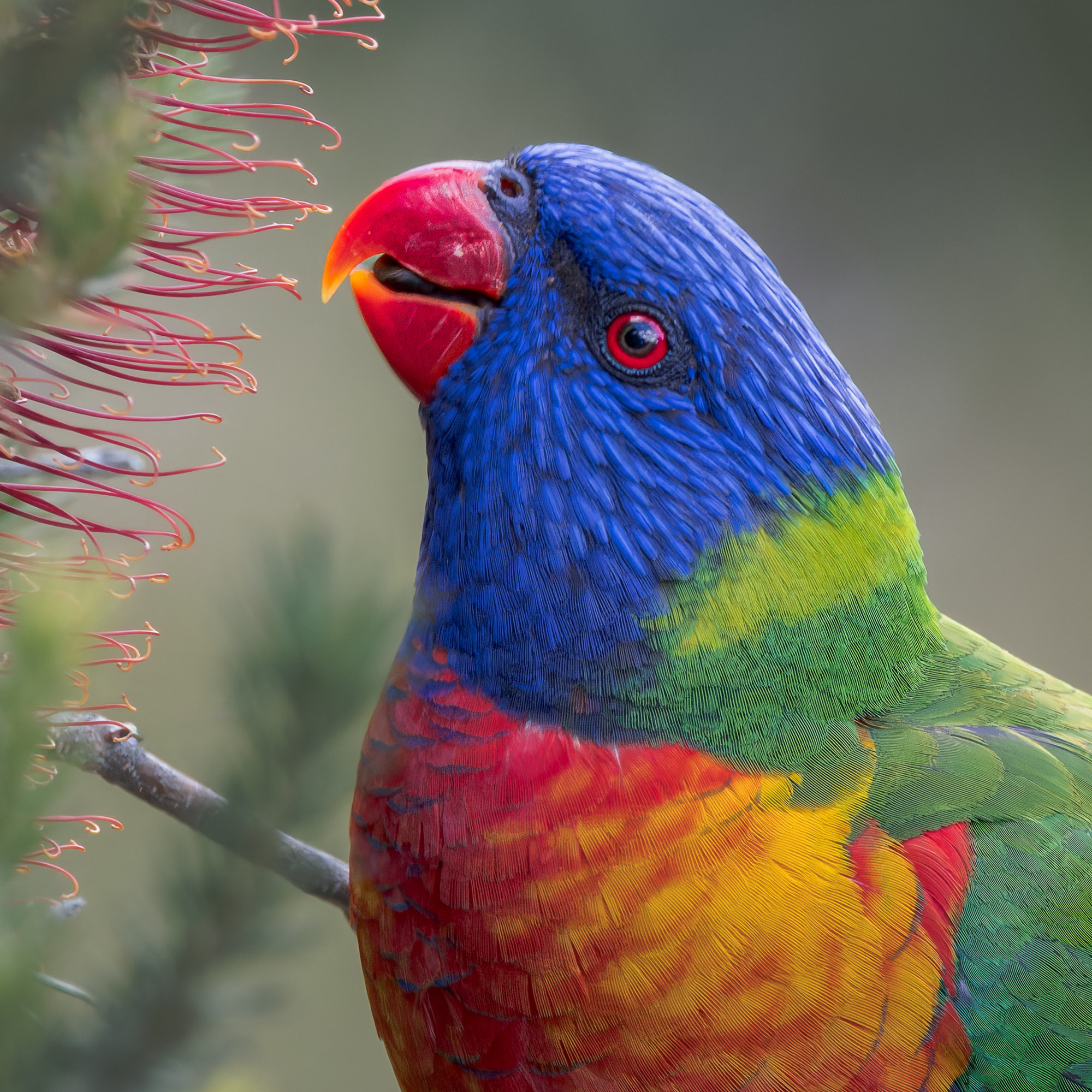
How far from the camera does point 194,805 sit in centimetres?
47

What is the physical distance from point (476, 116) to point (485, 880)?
247cm

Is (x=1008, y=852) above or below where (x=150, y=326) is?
below

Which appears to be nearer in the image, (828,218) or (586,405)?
(586,405)

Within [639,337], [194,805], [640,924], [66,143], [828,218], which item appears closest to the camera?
[66,143]

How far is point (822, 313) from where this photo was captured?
296 cm

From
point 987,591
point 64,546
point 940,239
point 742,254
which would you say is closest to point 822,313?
point 940,239

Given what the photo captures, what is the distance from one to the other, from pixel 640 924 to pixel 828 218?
2.74 m

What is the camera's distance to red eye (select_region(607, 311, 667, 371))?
833 mm

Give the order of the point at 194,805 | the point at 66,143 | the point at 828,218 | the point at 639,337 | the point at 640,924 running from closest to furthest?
the point at 66,143 → the point at 194,805 → the point at 640,924 → the point at 639,337 → the point at 828,218

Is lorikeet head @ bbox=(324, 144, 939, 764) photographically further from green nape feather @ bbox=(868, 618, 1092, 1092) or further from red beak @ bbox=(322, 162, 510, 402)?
green nape feather @ bbox=(868, 618, 1092, 1092)

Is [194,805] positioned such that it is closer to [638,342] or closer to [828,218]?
[638,342]

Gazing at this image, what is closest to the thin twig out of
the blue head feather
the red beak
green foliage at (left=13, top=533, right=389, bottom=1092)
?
green foliage at (left=13, top=533, right=389, bottom=1092)

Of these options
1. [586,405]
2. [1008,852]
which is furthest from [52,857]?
[1008,852]

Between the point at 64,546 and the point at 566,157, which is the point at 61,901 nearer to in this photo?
the point at 64,546
